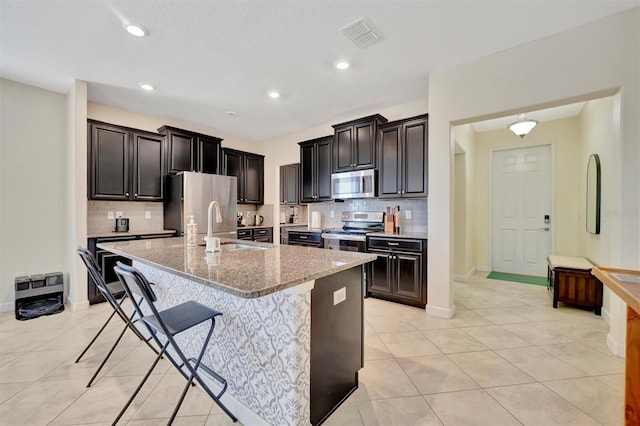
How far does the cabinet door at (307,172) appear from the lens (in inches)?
185

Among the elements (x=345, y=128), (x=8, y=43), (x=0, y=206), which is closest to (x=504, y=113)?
(x=345, y=128)

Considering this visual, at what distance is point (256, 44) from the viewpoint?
2479 millimetres

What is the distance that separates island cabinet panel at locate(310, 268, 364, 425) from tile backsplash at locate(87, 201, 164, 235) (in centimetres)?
384

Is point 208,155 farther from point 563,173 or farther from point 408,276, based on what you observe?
point 563,173

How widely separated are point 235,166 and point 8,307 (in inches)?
141

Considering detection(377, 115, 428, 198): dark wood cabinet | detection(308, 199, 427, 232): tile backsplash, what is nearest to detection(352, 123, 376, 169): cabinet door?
detection(377, 115, 428, 198): dark wood cabinet

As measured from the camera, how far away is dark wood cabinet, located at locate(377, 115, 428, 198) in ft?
11.3

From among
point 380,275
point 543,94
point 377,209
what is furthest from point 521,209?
point 380,275

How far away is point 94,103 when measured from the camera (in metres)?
3.78

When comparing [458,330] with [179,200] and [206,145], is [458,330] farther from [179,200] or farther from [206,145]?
[206,145]

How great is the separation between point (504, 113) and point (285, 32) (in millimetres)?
2265

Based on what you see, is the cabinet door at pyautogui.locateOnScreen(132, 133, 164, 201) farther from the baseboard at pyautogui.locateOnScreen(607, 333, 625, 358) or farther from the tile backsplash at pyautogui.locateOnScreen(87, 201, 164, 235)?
the baseboard at pyautogui.locateOnScreen(607, 333, 625, 358)

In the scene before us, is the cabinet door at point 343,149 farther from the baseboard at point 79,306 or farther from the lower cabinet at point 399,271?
the baseboard at point 79,306

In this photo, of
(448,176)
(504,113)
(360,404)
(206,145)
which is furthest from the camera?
(206,145)
